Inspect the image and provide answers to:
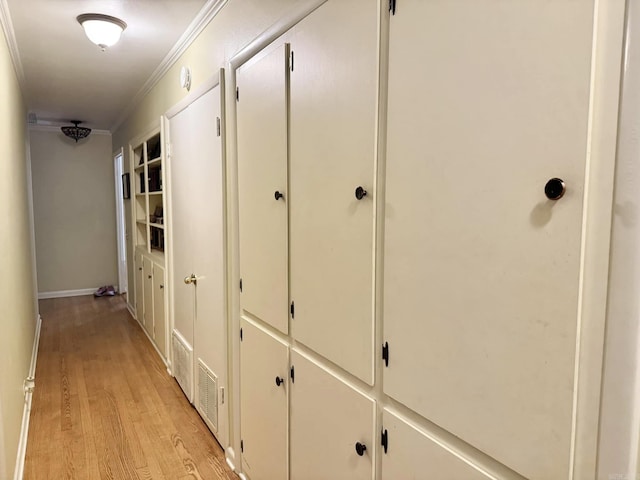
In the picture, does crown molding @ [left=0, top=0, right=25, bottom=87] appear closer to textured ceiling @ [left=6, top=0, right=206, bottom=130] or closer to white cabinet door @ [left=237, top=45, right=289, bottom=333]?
textured ceiling @ [left=6, top=0, right=206, bottom=130]

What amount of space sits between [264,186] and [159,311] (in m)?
2.48

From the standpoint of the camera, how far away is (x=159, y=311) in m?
3.75

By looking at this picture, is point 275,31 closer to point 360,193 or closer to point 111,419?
point 360,193

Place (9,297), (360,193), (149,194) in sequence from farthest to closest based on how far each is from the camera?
(149,194)
(9,297)
(360,193)

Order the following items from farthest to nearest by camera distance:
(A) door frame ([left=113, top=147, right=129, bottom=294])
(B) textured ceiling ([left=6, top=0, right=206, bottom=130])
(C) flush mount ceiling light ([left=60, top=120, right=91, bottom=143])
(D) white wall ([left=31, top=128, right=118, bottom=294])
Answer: (A) door frame ([left=113, top=147, right=129, bottom=294])
(D) white wall ([left=31, top=128, right=118, bottom=294])
(C) flush mount ceiling light ([left=60, top=120, right=91, bottom=143])
(B) textured ceiling ([left=6, top=0, right=206, bottom=130])

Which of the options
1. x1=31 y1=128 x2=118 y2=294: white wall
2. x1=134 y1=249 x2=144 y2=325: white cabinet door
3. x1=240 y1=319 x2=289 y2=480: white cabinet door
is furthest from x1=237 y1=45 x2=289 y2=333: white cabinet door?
x1=31 y1=128 x2=118 y2=294: white wall

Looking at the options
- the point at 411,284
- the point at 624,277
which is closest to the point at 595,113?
the point at 624,277

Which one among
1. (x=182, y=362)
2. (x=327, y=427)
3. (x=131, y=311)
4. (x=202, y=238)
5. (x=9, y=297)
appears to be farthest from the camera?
(x=131, y=311)

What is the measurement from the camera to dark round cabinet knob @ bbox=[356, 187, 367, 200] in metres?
1.15

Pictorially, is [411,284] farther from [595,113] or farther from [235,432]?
Answer: [235,432]

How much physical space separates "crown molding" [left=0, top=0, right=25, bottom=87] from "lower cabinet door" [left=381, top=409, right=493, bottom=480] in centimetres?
269

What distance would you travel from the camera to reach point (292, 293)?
1564 millimetres

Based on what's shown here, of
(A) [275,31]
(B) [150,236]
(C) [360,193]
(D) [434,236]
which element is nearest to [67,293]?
(B) [150,236]

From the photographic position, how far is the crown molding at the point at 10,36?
223 centimetres
